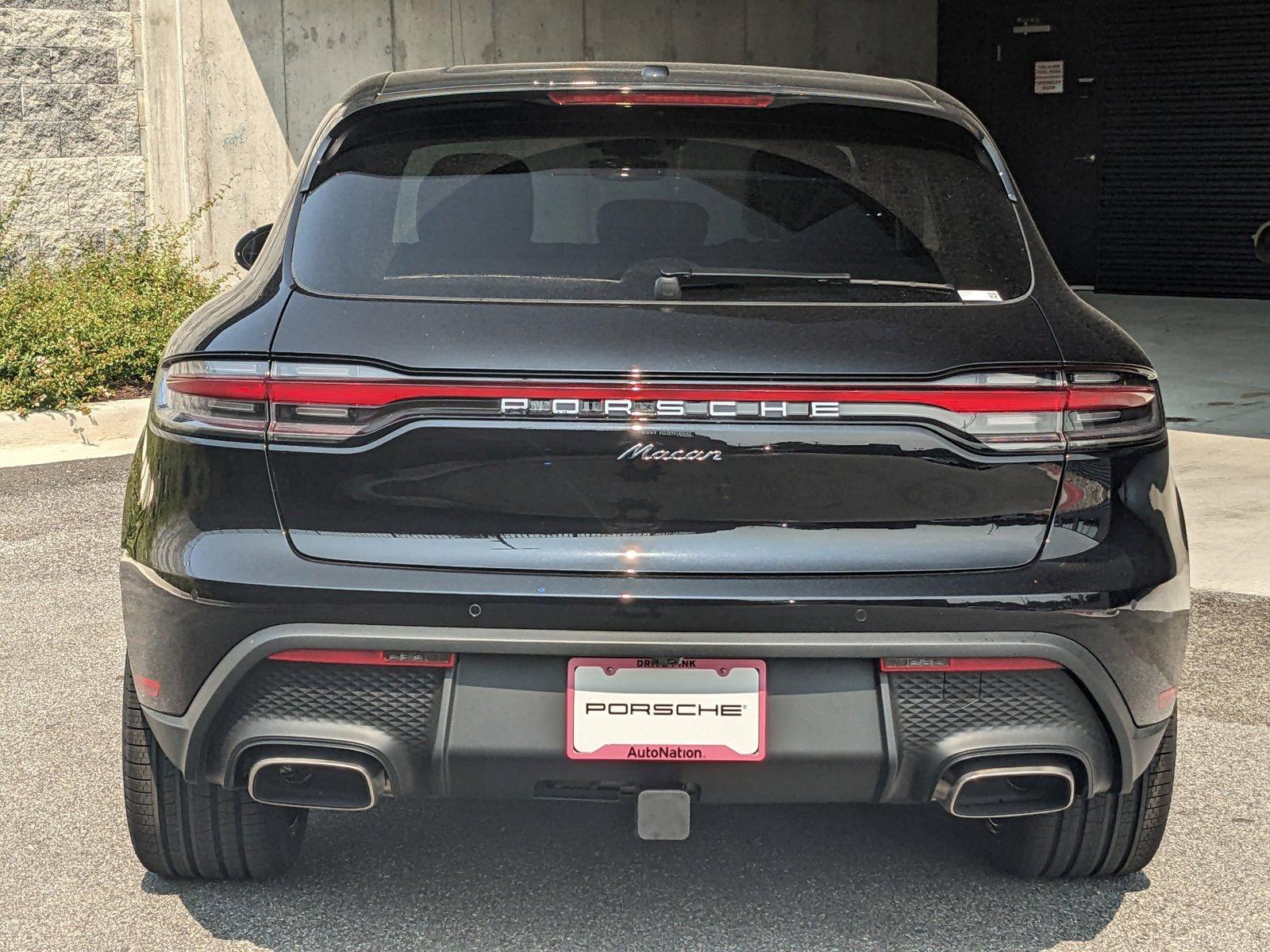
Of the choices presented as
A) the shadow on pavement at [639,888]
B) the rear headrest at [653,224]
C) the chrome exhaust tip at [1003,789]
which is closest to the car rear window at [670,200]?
the rear headrest at [653,224]

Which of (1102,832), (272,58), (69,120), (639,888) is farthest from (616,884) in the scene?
(69,120)

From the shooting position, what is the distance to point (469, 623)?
255 centimetres

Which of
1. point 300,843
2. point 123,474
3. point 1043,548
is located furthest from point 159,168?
point 1043,548

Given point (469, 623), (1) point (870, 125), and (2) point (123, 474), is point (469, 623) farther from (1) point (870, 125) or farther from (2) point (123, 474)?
(2) point (123, 474)

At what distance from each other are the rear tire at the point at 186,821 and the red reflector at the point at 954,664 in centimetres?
124

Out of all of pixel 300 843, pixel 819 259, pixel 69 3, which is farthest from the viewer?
pixel 69 3

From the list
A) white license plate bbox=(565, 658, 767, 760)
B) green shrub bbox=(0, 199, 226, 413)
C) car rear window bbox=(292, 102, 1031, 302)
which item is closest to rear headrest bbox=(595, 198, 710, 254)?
car rear window bbox=(292, 102, 1031, 302)

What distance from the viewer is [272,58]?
13.7m

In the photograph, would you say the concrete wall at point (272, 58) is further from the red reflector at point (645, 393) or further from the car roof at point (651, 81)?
the red reflector at point (645, 393)

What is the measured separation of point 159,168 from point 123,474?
640 centimetres

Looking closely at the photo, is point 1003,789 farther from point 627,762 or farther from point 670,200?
point 670,200

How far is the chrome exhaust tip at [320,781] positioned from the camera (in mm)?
2656

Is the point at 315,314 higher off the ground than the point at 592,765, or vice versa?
the point at 315,314

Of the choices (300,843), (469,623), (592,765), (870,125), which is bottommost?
(300,843)
